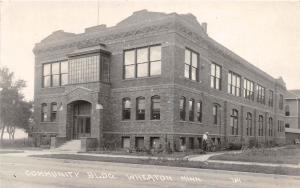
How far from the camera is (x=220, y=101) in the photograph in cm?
3625

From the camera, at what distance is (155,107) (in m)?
28.3

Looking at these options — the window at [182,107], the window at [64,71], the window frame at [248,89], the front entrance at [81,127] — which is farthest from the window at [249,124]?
the window at [64,71]

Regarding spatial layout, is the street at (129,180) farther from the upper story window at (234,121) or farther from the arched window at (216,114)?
the upper story window at (234,121)

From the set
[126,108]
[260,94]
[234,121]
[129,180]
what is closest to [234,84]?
[234,121]

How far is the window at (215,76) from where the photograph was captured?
34.8m

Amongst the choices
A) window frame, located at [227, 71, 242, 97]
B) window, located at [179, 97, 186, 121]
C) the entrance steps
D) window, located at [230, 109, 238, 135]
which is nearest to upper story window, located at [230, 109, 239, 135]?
window, located at [230, 109, 238, 135]

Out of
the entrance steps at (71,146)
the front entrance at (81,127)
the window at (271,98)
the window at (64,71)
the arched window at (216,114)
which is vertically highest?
the window at (64,71)

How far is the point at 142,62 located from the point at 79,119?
24.3 ft

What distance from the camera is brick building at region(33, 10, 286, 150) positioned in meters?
27.8

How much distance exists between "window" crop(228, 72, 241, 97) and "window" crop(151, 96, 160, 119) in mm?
13187

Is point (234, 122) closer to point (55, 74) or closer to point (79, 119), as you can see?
point (79, 119)

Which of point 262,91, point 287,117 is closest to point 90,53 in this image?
point 262,91

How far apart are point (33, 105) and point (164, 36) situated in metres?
17.5

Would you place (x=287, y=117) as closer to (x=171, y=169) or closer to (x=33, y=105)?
(x=33, y=105)
